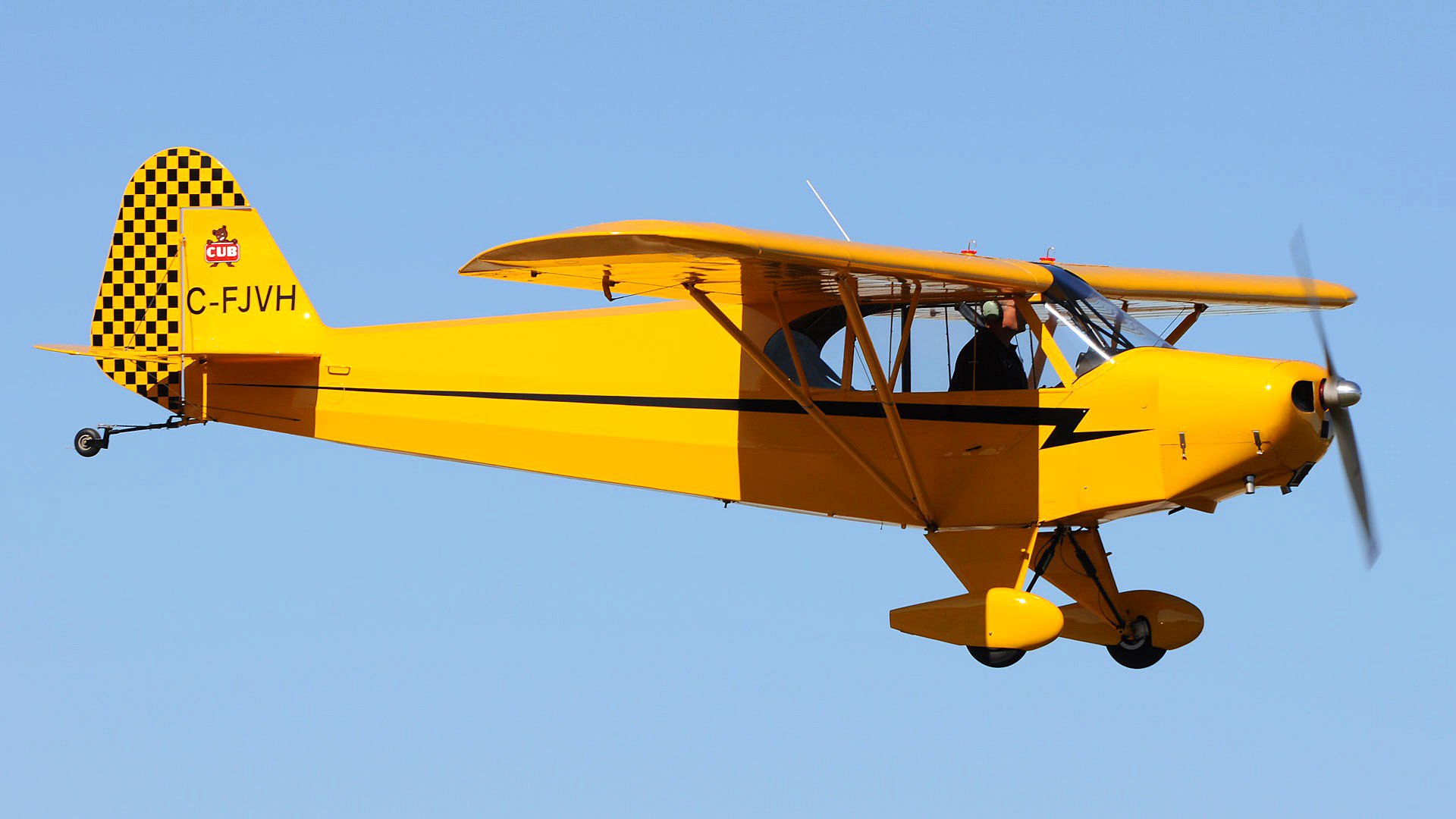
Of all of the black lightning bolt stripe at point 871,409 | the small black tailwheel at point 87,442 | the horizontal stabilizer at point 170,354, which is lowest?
the small black tailwheel at point 87,442

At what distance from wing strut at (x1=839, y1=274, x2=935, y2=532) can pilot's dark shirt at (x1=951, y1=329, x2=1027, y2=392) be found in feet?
1.48

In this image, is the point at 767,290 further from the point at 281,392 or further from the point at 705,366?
the point at 281,392

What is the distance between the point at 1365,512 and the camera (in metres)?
11.9

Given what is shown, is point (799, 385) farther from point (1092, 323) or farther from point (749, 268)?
point (1092, 323)

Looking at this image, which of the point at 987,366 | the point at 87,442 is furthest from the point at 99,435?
the point at 987,366

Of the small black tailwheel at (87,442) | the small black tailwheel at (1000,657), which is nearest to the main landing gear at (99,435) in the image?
the small black tailwheel at (87,442)

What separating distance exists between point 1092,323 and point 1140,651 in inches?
105

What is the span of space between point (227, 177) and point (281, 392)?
2.08 metres

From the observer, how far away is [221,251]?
50.9ft

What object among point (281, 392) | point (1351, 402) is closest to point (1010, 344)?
point (1351, 402)

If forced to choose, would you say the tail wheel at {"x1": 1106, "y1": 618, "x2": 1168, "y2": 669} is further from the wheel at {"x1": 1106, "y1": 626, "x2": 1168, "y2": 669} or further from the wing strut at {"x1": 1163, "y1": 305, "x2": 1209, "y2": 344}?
the wing strut at {"x1": 1163, "y1": 305, "x2": 1209, "y2": 344}

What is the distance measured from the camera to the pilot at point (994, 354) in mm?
12297

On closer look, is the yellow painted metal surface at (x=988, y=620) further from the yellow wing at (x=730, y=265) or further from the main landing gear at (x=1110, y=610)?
the yellow wing at (x=730, y=265)

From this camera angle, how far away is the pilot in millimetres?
12297
